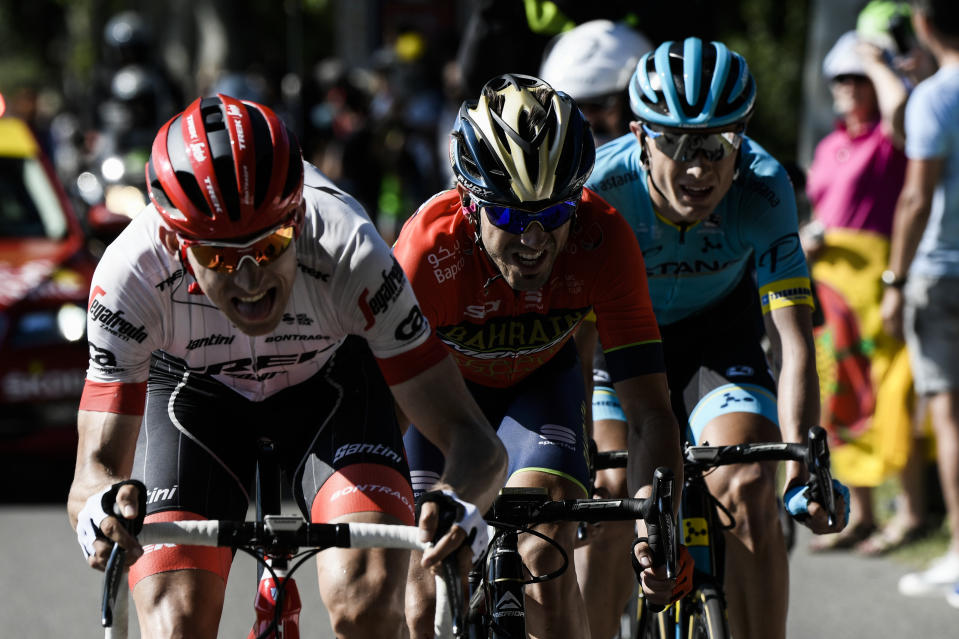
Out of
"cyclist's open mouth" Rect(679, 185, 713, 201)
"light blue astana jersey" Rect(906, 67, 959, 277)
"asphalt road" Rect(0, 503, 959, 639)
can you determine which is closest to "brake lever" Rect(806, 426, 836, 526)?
"cyclist's open mouth" Rect(679, 185, 713, 201)

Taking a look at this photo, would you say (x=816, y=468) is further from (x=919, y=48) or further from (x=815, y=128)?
(x=815, y=128)

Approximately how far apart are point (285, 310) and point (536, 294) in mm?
804

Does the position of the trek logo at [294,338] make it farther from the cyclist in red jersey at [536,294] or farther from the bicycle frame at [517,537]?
the bicycle frame at [517,537]

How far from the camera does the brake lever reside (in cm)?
387

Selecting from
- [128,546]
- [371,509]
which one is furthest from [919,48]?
[128,546]

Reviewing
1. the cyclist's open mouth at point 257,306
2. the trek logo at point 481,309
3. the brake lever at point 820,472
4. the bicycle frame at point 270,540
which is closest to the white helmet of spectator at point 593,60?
the trek logo at point 481,309

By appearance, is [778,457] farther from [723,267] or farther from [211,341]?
[211,341]

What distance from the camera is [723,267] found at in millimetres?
5113

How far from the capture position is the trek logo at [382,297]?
381 cm

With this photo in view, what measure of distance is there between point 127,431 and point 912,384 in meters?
5.57

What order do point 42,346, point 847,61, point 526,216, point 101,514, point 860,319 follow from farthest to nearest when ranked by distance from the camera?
point 42,346, point 860,319, point 847,61, point 526,216, point 101,514

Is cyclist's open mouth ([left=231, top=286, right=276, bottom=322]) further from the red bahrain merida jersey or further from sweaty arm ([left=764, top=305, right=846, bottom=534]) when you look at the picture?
sweaty arm ([left=764, top=305, right=846, bottom=534])

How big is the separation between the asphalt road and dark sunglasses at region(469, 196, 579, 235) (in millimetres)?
3371

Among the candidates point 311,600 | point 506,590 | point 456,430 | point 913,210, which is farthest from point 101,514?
point 913,210
